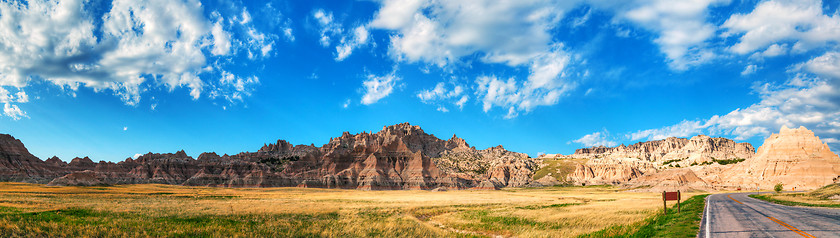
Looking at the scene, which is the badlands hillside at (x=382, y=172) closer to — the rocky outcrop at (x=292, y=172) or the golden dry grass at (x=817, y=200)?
the rocky outcrop at (x=292, y=172)

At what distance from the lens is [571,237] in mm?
18859

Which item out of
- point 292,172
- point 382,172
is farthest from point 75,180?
point 382,172

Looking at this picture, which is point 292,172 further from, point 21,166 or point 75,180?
point 21,166

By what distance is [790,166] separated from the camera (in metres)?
120

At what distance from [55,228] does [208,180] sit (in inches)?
6554

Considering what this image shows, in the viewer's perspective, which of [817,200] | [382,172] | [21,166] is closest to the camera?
[817,200]

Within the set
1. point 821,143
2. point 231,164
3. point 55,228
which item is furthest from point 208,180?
point 821,143

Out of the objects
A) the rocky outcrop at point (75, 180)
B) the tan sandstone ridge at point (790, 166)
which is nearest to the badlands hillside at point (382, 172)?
the tan sandstone ridge at point (790, 166)

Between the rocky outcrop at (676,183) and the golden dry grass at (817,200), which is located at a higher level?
the golden dry grass at (817,200)

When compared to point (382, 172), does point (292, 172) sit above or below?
below

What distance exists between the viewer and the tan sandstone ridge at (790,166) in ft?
367

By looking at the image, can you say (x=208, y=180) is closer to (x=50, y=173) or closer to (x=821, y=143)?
(x=50, y=173)

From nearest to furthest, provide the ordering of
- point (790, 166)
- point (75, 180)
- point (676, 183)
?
point (75, 180) < point (790, 166) < point (676, 183)

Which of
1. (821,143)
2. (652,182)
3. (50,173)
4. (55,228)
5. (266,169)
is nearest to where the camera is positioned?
(55,228)
